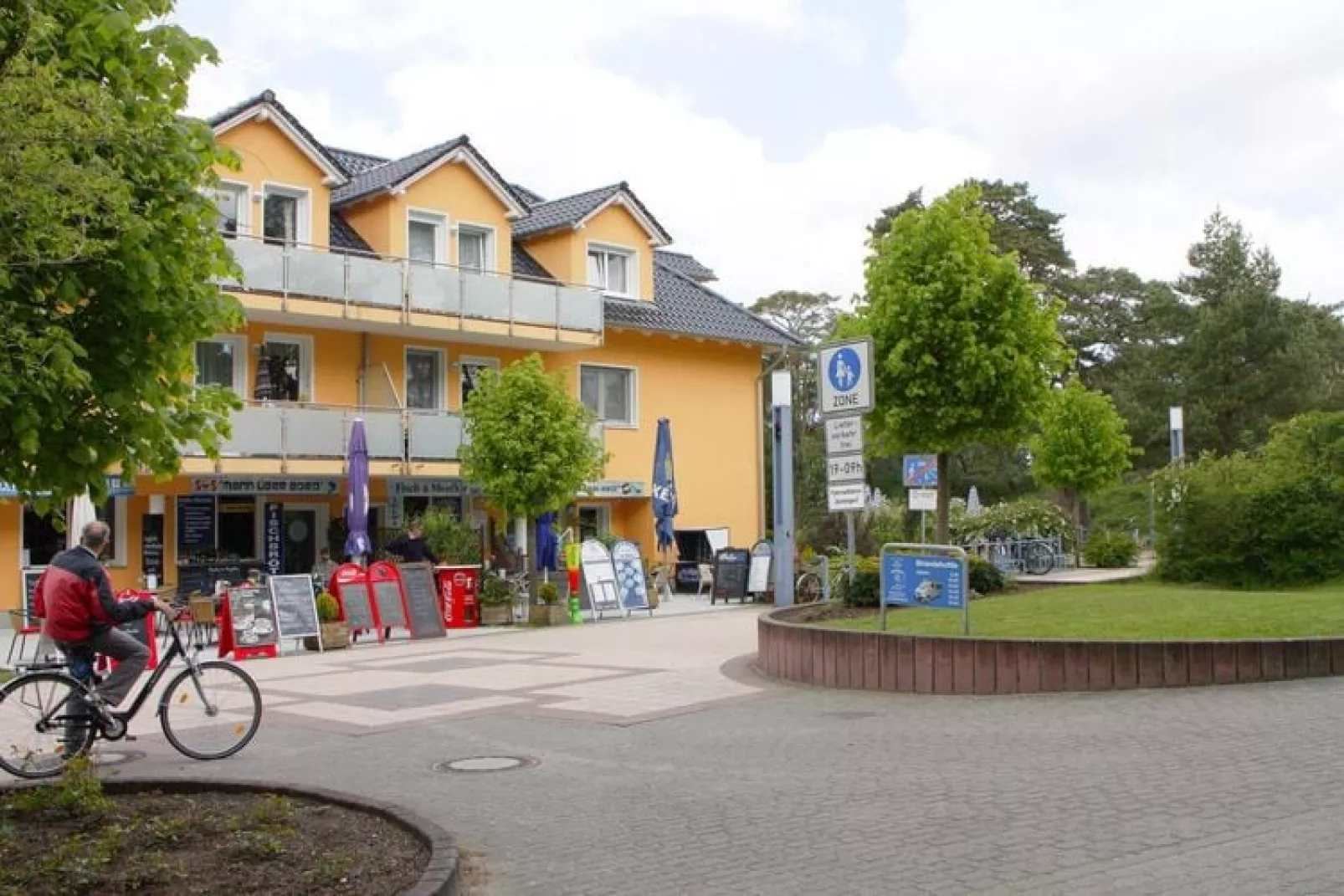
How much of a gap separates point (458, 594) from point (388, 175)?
1115 centimetres

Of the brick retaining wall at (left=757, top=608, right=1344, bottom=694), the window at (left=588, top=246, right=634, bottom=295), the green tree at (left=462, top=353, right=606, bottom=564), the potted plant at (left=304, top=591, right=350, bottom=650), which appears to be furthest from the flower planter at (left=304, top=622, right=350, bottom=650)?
the window at (left=588, top=246, right=634, bottom=295)

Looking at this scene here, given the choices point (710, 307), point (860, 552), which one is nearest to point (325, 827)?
point (860, 552)

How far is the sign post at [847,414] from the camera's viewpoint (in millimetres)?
14125

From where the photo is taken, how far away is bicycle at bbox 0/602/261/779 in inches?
348

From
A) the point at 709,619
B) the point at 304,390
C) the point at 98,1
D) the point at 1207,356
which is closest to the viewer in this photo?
the point at 98,1

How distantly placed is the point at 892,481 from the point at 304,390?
3557cm

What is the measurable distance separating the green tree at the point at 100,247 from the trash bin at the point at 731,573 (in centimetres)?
1966

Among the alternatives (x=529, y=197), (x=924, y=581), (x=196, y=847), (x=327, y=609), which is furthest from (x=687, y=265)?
(x=196, y=847)

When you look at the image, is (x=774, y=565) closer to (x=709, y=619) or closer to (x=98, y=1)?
(x=709, y=619)

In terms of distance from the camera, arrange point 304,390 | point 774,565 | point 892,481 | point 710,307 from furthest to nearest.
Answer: point 892,481
point 710,307
point 304,390
point 774,565

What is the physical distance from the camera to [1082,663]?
36.9 ft

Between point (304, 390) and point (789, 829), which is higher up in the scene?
point (304, 390)

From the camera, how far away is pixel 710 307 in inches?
1407

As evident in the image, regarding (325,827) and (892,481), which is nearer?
(325,827)
